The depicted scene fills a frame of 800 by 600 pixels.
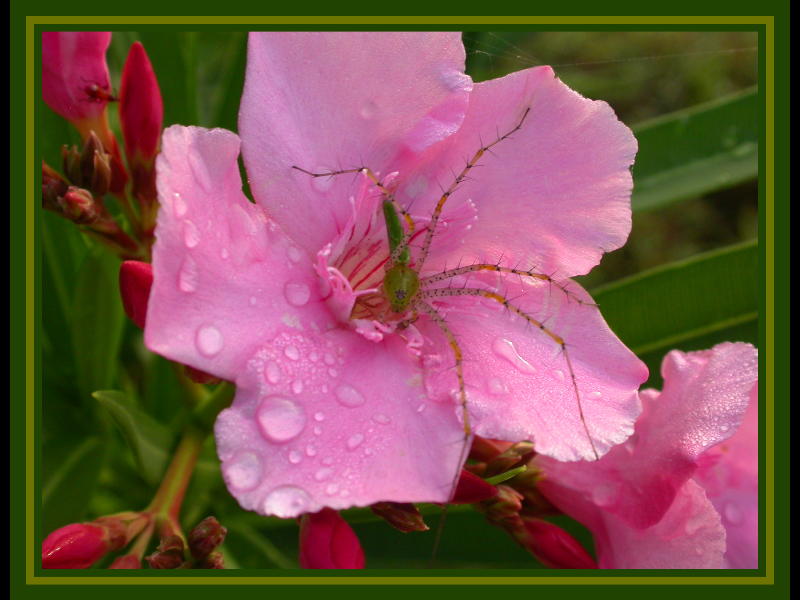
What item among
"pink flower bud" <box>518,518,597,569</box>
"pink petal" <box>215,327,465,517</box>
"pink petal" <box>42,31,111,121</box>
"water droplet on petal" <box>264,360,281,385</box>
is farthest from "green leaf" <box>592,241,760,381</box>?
"pink petal" <box>42,31,111,121</box>

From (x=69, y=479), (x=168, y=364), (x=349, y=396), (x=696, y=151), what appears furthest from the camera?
(x=696, y=151)

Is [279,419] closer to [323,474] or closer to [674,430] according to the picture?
[323,474]

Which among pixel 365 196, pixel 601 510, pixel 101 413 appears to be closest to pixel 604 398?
pixel 601 510

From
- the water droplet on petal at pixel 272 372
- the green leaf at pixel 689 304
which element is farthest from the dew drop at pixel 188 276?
the green leaf at pixel 689 304

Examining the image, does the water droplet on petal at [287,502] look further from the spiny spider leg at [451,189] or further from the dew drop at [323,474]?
the spiny spider leg at [451,189]

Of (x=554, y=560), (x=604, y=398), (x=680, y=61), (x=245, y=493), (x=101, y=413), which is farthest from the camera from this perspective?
(x=680, y=61)

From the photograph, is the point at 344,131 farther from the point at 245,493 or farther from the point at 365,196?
the point at 245,493

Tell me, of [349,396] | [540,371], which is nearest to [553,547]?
[540,371]
